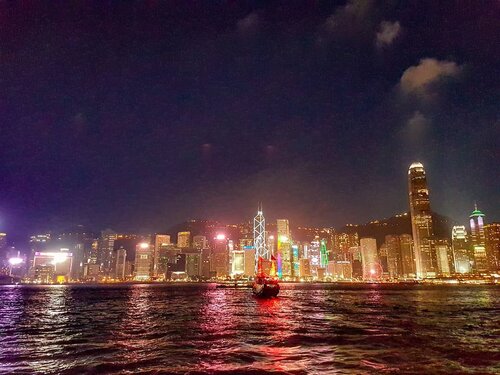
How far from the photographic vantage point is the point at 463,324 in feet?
122

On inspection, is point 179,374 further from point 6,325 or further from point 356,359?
point 6,325

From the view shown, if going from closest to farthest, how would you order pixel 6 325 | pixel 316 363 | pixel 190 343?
pixel 316 363
pixel 190 343
pixel 6 325

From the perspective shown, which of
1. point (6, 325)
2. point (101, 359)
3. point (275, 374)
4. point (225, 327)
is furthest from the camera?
point (6, 325)

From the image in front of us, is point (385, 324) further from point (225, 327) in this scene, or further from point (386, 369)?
point (386, 369)

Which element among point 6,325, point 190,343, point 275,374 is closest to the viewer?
point 275,374

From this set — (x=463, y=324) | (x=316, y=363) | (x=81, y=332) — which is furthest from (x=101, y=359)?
(x=463, y=324)

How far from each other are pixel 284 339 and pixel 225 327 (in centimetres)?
926

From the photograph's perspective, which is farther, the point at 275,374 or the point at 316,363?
the point at 316,363

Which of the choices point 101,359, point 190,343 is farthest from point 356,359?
point 101,359

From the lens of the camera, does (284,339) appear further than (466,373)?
Yes

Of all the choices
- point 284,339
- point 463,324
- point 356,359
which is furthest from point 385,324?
point 356,359

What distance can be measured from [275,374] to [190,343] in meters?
10.6

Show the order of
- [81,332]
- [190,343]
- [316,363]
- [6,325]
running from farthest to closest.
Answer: [6,325] < [81,332] < [190,343] < [316,363]

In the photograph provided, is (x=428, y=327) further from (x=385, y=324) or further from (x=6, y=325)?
(x=6, y=325)
